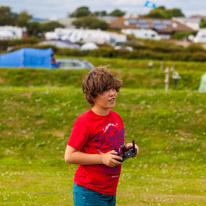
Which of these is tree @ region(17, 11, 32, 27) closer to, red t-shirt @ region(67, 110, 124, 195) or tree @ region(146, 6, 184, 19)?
tree @ region(146, 6, 184, 19)

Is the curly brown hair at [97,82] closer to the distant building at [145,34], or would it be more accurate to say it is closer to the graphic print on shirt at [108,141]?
the graphic print on shirt at [108,141]

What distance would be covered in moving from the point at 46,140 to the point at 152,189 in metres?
6.11

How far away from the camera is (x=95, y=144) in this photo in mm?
3945

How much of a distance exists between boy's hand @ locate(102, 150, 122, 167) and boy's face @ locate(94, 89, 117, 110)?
0.50 meters

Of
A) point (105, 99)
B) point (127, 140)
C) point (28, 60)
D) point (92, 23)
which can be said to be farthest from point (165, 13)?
point (105, 99)

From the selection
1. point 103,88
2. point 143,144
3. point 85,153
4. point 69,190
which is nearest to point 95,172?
point 85,153

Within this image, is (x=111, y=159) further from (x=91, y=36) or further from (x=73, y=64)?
(x=91, y=36)

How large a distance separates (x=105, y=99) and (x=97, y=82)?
194 mm

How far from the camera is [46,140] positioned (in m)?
14.1

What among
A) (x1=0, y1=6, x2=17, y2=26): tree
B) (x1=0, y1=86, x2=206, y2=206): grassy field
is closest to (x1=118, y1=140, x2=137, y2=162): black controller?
(x1=0, y1=86, x2=206, y2=206): grassy field

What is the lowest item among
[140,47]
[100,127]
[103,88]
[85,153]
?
[140,47]

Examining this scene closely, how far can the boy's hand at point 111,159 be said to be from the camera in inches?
144

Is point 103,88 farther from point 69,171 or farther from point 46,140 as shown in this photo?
point 46,140

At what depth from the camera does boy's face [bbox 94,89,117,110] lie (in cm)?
394
